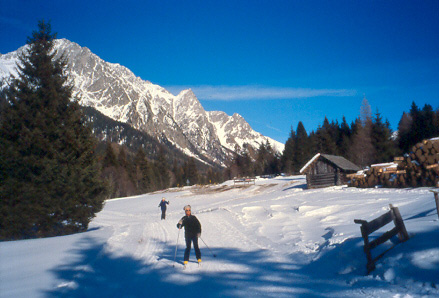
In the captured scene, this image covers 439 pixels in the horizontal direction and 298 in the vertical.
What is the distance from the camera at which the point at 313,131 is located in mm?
85062

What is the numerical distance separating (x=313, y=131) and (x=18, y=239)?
81.2 m

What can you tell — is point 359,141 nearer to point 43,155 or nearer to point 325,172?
point 325,172

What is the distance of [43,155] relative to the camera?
14719 millimetres

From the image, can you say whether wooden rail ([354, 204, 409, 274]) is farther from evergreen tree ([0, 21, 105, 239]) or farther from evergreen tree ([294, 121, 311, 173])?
evergreen tree ([294, 121, 311, 173])

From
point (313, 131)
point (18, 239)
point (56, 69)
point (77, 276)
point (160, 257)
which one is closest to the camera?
point (77, 276)

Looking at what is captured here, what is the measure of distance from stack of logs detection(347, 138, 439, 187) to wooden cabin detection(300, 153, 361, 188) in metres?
8.04

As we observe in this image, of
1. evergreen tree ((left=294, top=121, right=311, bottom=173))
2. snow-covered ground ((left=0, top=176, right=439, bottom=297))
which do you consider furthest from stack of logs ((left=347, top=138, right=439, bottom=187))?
evergreen tree ((left=294, top=121, right=311, bottom=173))

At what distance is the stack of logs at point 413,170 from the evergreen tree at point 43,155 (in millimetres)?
19090

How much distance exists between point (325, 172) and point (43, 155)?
27.8 metres

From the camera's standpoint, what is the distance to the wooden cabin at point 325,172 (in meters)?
31.8

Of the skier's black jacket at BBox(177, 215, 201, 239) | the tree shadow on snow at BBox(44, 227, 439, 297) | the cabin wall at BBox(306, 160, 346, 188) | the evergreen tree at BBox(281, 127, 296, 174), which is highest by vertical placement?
the evergreen tree at BBox(281, 127, 296, 174)

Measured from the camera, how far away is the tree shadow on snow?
592cm

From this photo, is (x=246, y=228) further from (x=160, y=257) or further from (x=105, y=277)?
(x=105, y=277)

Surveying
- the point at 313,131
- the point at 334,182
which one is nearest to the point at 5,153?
the point at 334,182
